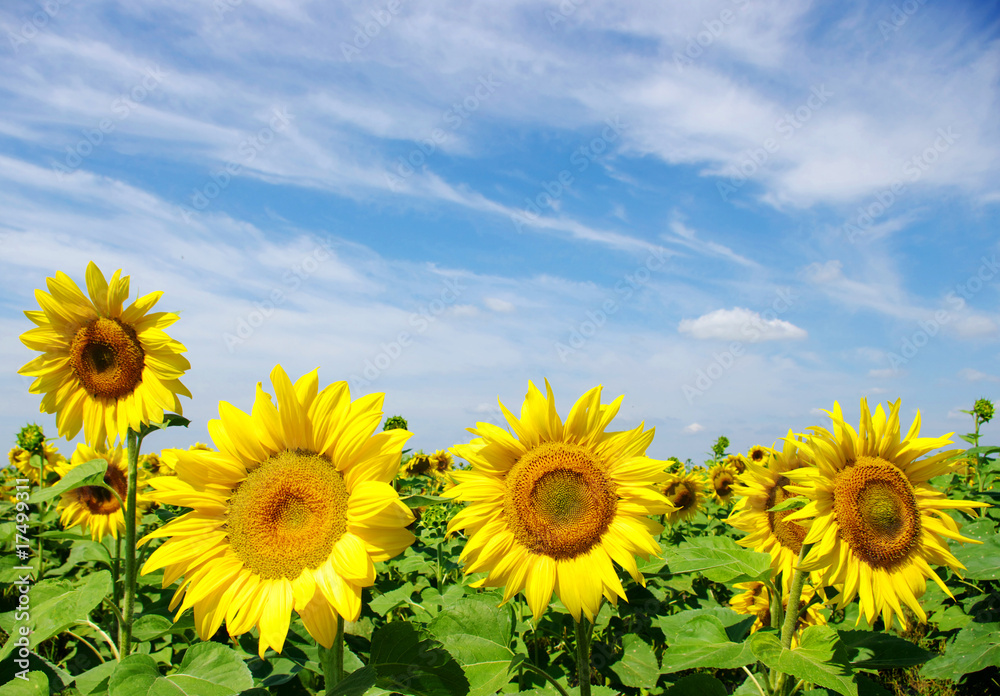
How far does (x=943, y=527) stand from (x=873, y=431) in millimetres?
520

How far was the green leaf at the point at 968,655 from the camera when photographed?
344 cm

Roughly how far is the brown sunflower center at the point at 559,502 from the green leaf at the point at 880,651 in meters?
1.56

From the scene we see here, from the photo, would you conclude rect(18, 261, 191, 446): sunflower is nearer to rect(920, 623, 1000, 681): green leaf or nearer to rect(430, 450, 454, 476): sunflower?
rect(920, 623, 1000, 681): green leaf

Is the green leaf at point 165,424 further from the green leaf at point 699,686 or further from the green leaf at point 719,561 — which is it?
the green leaf at point 699,686

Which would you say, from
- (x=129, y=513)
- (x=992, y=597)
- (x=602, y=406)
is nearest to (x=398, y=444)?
→ (x=602, y=406)

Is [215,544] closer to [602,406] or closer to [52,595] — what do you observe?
[602,406]

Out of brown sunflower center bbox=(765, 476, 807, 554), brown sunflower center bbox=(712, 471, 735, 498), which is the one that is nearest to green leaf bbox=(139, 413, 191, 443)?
brown sunflower center bbox=(765, 476, 807, 554)

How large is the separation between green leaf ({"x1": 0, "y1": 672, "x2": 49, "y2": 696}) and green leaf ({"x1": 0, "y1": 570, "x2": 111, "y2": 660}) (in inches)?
5.6

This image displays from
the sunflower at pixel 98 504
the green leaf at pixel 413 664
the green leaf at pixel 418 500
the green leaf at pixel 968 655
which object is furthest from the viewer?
the sunflower at pixel 98 504

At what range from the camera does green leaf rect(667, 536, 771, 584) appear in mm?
2797

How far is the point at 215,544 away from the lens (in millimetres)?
1996

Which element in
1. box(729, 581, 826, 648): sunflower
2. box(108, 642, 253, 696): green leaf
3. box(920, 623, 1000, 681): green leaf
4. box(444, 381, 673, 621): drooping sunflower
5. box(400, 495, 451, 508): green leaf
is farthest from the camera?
box(729, 581, 826, 648): sunflower

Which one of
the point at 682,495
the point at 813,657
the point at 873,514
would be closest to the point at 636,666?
the point at 813,657

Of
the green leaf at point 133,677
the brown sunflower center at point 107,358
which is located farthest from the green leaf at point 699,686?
the brown sunflower center at point 107,358
